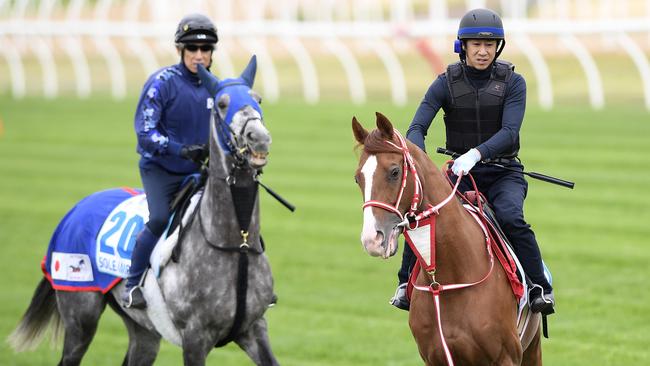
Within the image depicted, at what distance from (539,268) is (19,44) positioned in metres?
31.6

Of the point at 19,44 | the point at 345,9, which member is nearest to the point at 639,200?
the point at 345,9

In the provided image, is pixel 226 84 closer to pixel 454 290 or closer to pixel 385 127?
pixel 385 127

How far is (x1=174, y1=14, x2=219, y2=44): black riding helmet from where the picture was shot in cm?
745

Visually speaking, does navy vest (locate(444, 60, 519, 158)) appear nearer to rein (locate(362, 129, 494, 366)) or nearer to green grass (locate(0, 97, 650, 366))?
rein (locate(362, 129, 494, 366))

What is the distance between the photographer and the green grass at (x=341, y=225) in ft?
34.4

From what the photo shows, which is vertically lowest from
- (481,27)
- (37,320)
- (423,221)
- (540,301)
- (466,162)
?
(37,320)

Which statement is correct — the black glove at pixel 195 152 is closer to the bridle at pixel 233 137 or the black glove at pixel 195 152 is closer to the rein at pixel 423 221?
the bridle at pixel 233 137

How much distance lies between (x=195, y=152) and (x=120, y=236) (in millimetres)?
1251

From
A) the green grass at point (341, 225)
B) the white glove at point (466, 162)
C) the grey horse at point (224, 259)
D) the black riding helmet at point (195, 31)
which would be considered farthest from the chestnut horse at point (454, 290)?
the green grass at point (341, 225)

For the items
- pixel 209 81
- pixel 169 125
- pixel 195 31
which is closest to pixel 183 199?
pixel 169 125

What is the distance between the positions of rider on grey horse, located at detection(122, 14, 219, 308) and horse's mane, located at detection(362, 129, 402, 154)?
1976mm

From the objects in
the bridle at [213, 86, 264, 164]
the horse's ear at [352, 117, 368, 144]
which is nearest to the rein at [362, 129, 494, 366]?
the horse's ear at [352, 117, 368, 144]

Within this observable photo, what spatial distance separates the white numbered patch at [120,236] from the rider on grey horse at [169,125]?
0.37 m

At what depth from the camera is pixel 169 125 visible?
7672 millimetres
